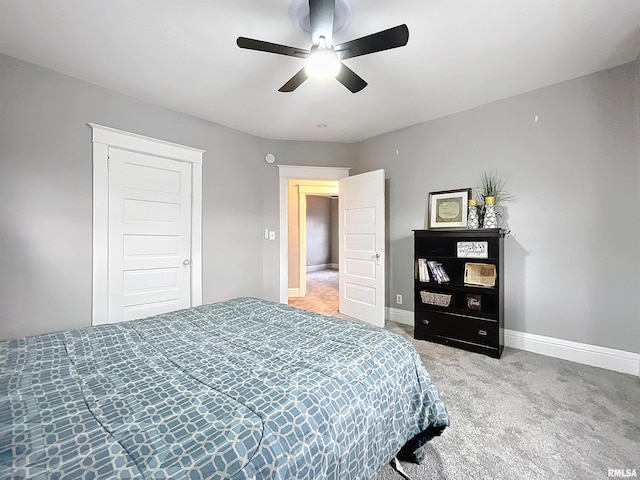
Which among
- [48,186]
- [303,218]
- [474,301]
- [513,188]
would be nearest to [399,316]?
[474,301]

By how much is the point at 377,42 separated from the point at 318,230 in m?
8.27

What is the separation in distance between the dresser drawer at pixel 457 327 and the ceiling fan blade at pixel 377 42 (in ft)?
8.21

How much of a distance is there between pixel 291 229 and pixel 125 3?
4.30 metres

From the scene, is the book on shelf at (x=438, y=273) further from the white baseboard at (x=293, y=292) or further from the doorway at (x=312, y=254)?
the white baseboard at (x=293, y=292)

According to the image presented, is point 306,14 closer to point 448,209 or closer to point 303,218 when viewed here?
point 448,209

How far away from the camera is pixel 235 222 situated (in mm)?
3707

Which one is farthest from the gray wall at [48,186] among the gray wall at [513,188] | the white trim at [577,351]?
the white trim at [577,351]

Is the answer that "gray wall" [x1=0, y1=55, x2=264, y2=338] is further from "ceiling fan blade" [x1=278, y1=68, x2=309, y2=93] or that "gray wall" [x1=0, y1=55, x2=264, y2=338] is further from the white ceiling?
"ceiling fan blade" [x1=278, y1=68, x2=309, y2=93]

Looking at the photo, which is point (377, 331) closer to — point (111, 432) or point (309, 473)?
point (309, 473)

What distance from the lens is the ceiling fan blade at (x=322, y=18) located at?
1528 millimetres

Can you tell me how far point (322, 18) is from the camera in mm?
1589

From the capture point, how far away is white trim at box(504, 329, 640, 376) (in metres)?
2.31

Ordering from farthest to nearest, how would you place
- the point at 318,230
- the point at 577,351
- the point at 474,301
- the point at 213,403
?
the point at 318,230 → the point at 474,301 → the point at 577,351 → the point at 213,403

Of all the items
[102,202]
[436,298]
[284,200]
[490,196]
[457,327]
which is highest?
[284,200]
